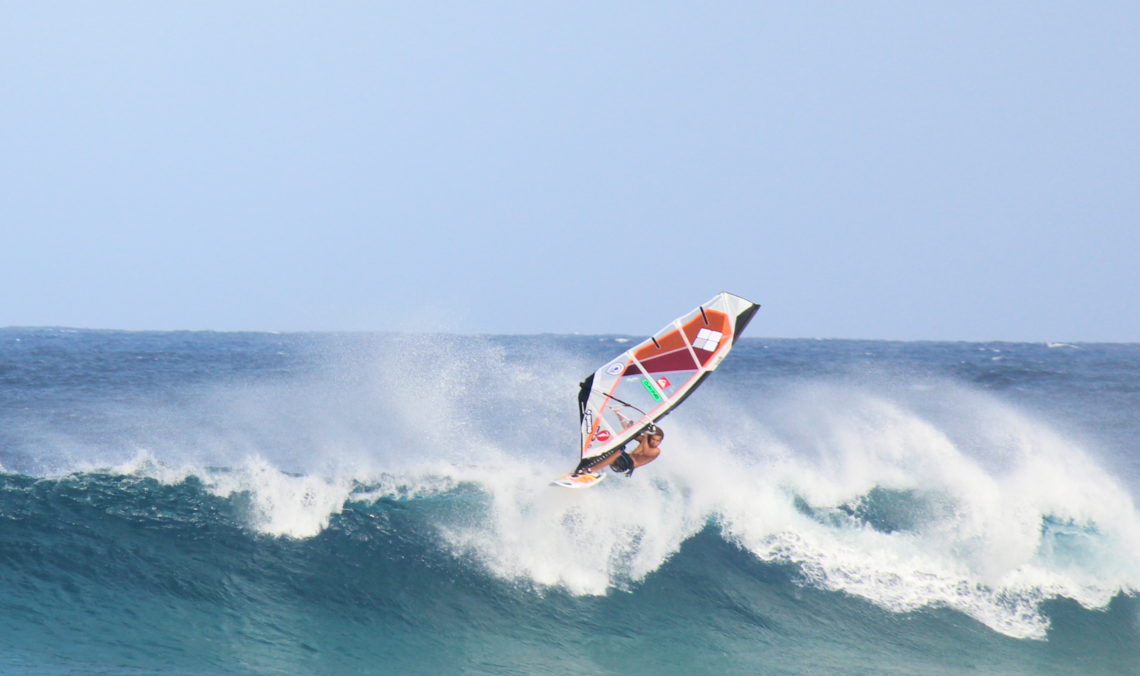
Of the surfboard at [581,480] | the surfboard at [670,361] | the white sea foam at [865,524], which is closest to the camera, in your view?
the surfboard at [581,480]

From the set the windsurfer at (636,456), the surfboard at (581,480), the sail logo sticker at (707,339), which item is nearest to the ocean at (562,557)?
the surfboard at (581,480)

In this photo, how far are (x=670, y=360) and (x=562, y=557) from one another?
269 cm

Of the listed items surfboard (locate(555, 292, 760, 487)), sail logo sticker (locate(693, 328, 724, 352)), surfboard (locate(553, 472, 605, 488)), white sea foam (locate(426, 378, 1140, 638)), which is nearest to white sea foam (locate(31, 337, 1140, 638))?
white sea foam (locate(426, 378, 1140, 638))

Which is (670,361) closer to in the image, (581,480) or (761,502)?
(581,480)

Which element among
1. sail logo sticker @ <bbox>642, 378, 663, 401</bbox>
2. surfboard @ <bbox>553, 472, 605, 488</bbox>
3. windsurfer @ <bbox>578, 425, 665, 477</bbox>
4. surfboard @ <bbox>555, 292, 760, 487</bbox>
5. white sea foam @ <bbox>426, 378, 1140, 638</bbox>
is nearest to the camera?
surfboard @ <bbox>553, 472, 605, 488</bbox>

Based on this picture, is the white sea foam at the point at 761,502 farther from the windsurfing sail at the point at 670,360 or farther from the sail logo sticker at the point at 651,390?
the sail logo sticker at the point at 651,390

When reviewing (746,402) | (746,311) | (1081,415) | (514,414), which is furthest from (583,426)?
(1081,415)

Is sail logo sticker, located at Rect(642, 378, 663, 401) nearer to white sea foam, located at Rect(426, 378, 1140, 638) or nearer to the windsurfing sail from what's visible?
the windsurfing sail

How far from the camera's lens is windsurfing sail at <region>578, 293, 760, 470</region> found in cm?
977

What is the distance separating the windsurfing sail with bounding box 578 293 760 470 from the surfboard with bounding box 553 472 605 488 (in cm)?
31

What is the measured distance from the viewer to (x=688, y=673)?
9430 mm

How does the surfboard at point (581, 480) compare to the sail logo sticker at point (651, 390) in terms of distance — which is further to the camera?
the sail logo sticker at point (651, 390)

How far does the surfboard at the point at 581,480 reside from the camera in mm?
9305

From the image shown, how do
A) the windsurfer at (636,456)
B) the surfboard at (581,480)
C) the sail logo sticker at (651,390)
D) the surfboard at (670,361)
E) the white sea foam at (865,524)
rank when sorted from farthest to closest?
the white sea foam at (865,524) → the sail logo sticker at (651,390) → the surfboard at (670,361) → the windsurfer at (636,456) → the surfboard at (581,480)
